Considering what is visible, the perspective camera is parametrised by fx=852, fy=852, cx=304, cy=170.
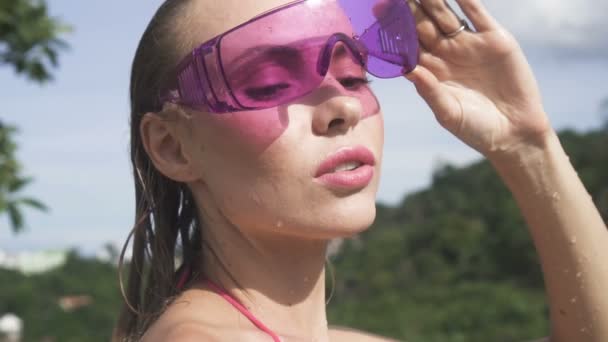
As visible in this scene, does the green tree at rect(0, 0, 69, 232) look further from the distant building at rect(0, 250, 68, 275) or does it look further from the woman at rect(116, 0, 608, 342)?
the distant building at rect(0, 250, 68, 275)

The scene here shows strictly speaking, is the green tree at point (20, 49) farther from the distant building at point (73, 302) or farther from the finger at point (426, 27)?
the distant building at point (73, 302)

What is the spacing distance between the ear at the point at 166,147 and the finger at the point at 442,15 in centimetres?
82

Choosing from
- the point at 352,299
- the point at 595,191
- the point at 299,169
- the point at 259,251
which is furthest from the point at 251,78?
the point at 352,299

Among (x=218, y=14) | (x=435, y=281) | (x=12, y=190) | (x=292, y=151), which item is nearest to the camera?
(x=292, y=151)

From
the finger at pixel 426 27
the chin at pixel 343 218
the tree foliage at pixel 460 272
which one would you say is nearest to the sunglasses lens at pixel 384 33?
the finger at pixel 426 27

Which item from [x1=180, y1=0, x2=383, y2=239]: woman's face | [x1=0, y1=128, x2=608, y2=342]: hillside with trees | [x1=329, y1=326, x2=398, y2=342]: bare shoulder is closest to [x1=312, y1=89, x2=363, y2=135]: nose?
[x1=180, y1=0, x2=383, y2=239]: woman's face

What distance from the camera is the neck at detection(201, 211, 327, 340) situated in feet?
7.40

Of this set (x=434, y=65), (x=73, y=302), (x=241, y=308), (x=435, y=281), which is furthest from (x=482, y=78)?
(x=435, y=281)

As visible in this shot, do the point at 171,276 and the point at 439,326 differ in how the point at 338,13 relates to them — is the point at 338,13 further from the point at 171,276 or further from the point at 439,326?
the point at 439,326

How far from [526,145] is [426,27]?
1.50 feet

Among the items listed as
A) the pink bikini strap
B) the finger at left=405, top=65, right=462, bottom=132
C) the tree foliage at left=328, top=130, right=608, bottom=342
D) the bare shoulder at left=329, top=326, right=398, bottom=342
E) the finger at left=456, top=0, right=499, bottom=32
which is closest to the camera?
the pink bikini strap

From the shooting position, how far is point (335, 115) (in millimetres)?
2094

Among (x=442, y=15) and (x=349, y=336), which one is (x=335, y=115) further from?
(x=349, y=336)

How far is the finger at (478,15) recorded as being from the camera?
247 cm
